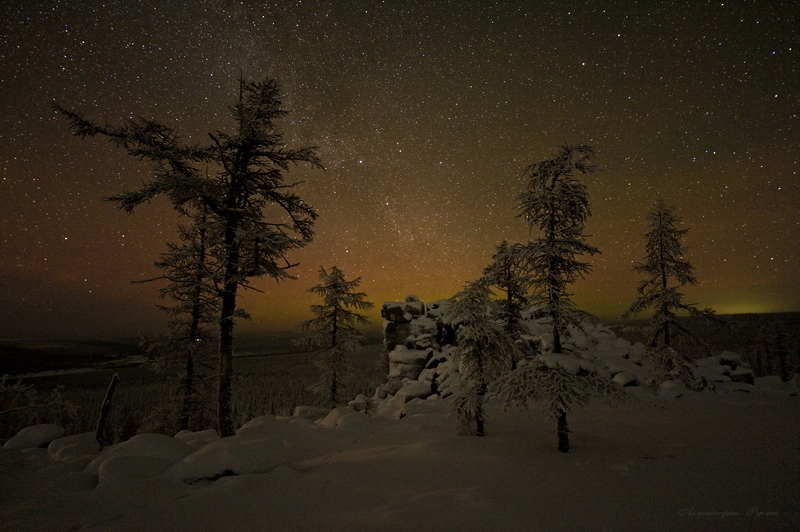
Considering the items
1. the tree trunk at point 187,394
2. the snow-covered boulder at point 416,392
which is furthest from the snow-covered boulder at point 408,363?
the tree trunk at point 187,394

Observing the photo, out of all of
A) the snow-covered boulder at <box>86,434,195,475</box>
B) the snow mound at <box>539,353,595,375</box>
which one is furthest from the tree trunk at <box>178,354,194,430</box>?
the snow mound at <box>539,353,595,375</box>

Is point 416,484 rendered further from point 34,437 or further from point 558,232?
point 34,437

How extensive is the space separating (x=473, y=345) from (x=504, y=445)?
279 centimetres

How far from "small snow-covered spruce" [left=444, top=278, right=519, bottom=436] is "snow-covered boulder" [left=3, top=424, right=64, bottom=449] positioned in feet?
37.5

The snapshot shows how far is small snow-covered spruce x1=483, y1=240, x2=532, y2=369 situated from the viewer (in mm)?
7867

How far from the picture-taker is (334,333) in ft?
65.4

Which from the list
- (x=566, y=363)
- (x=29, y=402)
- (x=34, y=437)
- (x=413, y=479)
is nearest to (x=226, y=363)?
(x=34, y=437)

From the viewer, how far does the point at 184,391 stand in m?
15.2

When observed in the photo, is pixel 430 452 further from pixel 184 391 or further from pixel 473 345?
pixel 184 391

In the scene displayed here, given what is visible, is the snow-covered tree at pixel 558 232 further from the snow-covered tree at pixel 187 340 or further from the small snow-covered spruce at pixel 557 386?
the snow-covered tree at pixel 187 340

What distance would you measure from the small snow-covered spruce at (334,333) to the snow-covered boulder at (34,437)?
11.1 m

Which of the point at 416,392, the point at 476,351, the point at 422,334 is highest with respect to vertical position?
the point at 476,351

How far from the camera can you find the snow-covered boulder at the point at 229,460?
225 inches

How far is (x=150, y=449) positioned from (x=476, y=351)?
8530 mm
